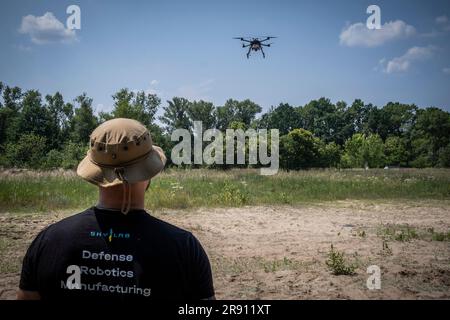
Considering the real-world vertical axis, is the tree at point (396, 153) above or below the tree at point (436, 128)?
below

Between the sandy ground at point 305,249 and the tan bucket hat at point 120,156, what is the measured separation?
3.67 metres

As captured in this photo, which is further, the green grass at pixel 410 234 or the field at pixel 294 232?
the green grass at pixel 410 234

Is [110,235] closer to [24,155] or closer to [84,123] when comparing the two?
[24,155]

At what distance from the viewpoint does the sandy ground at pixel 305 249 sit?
5.13 meters

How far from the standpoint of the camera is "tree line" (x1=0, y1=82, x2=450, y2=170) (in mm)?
40125

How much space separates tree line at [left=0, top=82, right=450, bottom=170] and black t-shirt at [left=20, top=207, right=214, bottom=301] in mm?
32145

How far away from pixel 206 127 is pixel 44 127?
1325 inches

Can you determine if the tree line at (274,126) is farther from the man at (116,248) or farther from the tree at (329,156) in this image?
the man at (116,248)

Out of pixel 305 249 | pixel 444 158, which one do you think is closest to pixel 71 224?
pixel 305 249

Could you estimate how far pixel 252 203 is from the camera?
13930 mm

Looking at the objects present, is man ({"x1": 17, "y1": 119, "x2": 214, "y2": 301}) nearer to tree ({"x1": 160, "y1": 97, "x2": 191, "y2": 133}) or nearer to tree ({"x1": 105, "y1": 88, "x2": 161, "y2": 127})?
tree ({"x1": 105, "y1": 88, "x2": 161, "y2": 127})

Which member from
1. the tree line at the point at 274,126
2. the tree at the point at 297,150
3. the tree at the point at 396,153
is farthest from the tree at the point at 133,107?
the tree at the point at 396,153

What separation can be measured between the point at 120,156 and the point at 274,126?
86361mm
